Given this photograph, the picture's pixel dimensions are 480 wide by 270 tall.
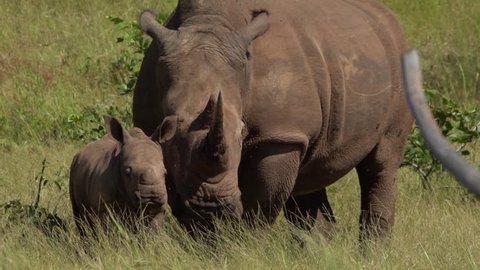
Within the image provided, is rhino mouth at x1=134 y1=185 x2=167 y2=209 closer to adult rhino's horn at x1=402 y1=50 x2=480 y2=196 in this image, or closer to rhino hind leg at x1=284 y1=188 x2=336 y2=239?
rhino hind leg at x1=284 y1=188 x2=336 y2=239

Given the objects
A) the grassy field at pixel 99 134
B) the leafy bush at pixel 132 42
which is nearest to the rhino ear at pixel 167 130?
the grassy field at pixel 99 134

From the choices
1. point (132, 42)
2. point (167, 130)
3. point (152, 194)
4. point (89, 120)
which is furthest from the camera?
point (89, 120)

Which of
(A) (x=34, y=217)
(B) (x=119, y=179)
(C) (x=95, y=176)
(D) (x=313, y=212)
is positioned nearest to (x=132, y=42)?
(D) (x=313, y=212)

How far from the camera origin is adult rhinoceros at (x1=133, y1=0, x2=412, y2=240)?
17.4 ft

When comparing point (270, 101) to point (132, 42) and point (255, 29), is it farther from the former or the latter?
point (132, 42)

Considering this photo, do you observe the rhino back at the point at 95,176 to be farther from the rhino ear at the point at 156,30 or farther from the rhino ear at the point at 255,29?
the rhino ear at the point at 255,29

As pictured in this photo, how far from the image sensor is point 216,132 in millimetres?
5129

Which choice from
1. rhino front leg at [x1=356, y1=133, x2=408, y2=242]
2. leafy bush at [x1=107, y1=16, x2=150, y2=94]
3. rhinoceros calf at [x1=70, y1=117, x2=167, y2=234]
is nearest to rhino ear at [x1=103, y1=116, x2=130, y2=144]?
rhinoceros calf at [x1=70, y1=117, x2=167, y2=234]

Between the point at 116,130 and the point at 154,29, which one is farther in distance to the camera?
the point at 154,29

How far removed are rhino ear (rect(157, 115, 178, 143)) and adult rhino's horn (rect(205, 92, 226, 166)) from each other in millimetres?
147

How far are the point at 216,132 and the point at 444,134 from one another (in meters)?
3.57

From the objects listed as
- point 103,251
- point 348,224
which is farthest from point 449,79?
point 103,251

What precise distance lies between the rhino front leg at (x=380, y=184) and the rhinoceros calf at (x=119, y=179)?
1728 millimetres

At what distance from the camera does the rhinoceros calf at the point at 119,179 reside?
16.7ft
